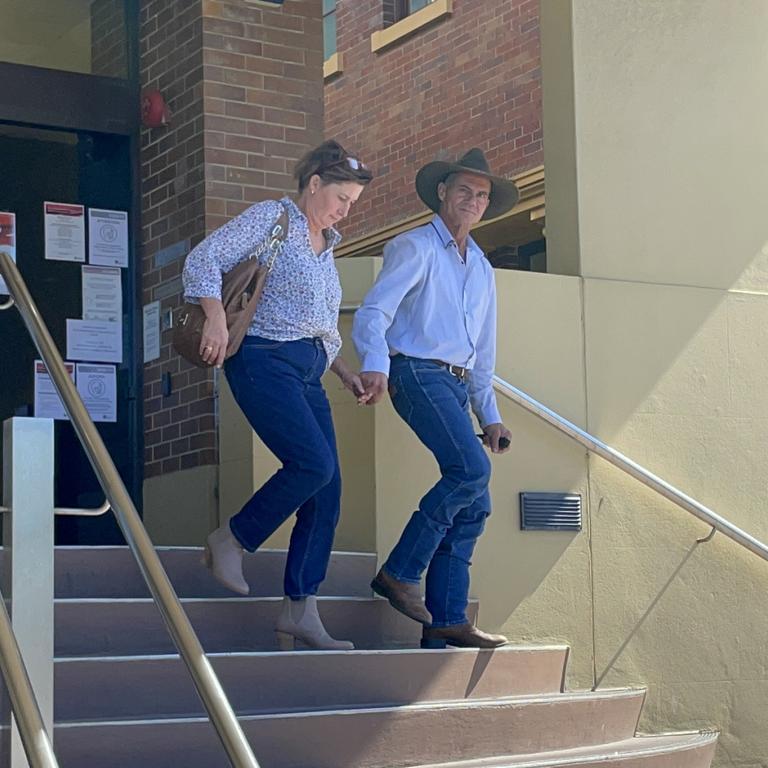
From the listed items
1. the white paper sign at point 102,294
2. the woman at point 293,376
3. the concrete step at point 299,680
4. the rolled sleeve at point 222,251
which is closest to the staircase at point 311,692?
the concrete step at point 299,680

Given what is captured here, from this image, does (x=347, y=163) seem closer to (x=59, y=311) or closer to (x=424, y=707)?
(x=424, y=707)

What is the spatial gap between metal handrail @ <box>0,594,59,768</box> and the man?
2289 mm

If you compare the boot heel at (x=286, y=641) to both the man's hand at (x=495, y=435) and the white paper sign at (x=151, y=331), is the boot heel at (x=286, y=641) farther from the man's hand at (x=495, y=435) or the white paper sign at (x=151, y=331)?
the white paper sign at (x=151, y=331)

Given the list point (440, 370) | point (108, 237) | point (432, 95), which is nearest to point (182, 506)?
point (108, 237)

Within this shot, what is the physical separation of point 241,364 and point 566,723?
1713 millimetres

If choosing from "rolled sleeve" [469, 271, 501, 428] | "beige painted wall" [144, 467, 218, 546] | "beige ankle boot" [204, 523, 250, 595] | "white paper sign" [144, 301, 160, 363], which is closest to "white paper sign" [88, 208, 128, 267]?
"white paper sign" [144, 301, 160, 363]

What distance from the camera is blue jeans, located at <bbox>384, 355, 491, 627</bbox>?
6055 millimetres

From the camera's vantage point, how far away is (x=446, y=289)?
20.5 feet

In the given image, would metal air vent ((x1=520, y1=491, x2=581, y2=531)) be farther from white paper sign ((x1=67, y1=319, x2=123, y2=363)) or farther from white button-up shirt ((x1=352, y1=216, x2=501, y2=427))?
white paper sign ((x1=67, y1=319, x2=123, y2=363))

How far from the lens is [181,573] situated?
635cm

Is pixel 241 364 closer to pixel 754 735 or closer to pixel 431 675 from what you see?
pixel 431 675

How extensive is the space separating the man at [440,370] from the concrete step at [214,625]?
0.72 feet

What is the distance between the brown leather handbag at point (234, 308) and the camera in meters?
5.55

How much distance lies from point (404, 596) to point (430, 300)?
1.08 m
